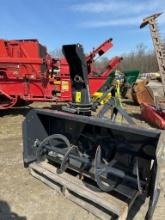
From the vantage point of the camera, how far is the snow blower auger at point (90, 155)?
317cm

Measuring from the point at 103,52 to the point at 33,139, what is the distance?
4.66 metres

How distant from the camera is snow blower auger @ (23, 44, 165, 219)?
3.17 m

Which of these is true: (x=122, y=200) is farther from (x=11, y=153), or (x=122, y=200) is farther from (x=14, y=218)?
(x=11, y=153)

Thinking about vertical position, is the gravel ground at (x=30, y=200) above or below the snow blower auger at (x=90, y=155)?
below

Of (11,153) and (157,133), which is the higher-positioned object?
(157,133)

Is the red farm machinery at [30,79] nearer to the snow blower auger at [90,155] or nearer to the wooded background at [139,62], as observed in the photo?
the snow blower auger at [90,155]

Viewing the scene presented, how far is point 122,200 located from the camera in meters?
3.37

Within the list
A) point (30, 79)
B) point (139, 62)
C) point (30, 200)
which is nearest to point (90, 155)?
point (30, 200)

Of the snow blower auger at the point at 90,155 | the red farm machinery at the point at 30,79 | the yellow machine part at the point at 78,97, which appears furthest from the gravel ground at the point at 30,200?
the red farm machinery at the point at 30,79

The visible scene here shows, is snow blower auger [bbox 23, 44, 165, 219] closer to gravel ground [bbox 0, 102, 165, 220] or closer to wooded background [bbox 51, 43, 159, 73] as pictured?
gravel ground [bbox 0, 102, 165, 220]

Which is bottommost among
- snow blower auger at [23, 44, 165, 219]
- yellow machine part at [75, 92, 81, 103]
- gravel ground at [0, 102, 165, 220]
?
gravel ground at [0, 102, 165, 220]

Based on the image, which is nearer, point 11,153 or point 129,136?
point 129,136

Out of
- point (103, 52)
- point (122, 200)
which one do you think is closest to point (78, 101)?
point (122, 200)

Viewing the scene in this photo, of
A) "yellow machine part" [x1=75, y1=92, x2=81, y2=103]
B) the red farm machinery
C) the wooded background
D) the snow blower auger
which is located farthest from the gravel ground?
the wooded background
